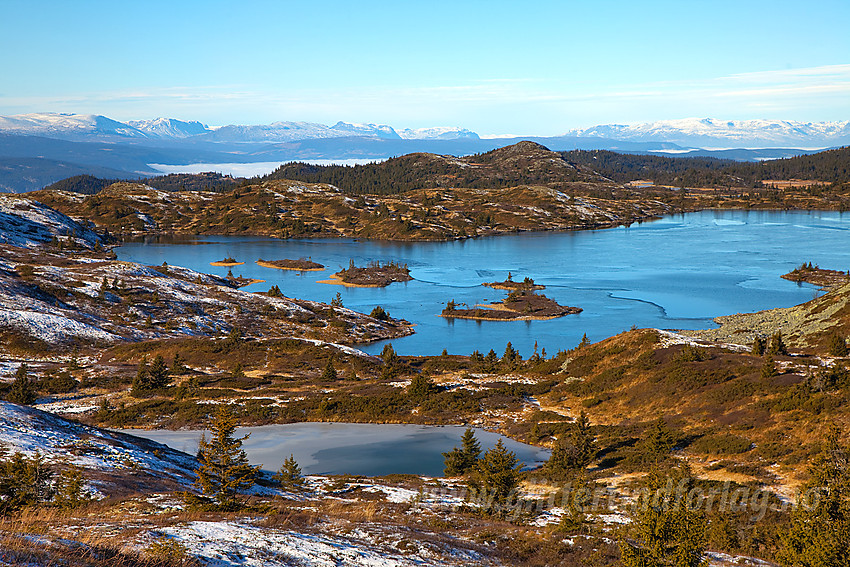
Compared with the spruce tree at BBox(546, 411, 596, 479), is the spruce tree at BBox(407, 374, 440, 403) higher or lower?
lower

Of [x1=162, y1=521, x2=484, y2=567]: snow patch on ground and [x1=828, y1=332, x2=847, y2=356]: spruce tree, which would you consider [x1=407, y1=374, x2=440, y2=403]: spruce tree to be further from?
[x1=828, y1=332, x2=847, y2=356]: spruce tree

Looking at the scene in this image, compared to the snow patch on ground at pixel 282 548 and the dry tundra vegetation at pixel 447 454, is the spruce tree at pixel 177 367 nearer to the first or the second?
the dry tundra vegetation at pixel 447 454

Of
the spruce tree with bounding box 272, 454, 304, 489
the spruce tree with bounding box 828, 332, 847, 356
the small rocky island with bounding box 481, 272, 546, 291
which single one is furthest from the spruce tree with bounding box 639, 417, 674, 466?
the small rocky island with bounding box 481, 272, 546, 291

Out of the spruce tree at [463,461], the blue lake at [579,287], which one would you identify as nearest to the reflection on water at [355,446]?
the spruce tree at [463,461]

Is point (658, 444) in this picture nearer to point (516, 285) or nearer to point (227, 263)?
point (516, 285)

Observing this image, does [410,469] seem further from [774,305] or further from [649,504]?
[774,305]

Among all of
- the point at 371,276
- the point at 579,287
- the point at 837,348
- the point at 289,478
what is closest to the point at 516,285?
the point at 579,287

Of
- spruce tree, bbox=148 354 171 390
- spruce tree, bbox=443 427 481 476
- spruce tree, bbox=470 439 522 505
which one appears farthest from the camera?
spruce tree, bbox=148 354 171 390
